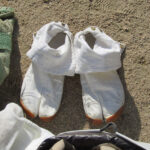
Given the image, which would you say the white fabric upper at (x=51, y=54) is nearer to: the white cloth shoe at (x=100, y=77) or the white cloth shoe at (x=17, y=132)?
the white cloth shoe at (x=100, y=77)

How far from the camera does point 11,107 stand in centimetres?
112

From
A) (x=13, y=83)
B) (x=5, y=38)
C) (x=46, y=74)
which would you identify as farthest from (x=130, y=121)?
(x=5, y=38)

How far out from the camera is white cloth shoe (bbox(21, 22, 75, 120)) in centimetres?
129

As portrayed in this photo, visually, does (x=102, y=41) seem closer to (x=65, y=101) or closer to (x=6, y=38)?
(x=65, y=101)

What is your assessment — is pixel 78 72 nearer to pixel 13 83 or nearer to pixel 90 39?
pixel 90 39

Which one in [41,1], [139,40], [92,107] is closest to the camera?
[92,107]

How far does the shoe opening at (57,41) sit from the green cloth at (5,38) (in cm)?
22

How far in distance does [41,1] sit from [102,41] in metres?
0.49

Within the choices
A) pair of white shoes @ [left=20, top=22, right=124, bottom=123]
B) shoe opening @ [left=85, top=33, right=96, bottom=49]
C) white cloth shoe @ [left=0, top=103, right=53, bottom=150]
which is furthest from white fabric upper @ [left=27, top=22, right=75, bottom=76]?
white cloth shoe @ [left=0, top=103, right=53, bottom=150]

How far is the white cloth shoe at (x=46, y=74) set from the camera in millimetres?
1287

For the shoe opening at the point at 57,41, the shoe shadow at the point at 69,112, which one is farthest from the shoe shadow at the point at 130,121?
the shoe opening at the point at 57,41

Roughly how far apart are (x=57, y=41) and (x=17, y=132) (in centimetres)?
59

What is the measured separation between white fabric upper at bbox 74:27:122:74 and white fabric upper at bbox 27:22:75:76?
1.8 inches

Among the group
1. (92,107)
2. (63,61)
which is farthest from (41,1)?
(92,107)
